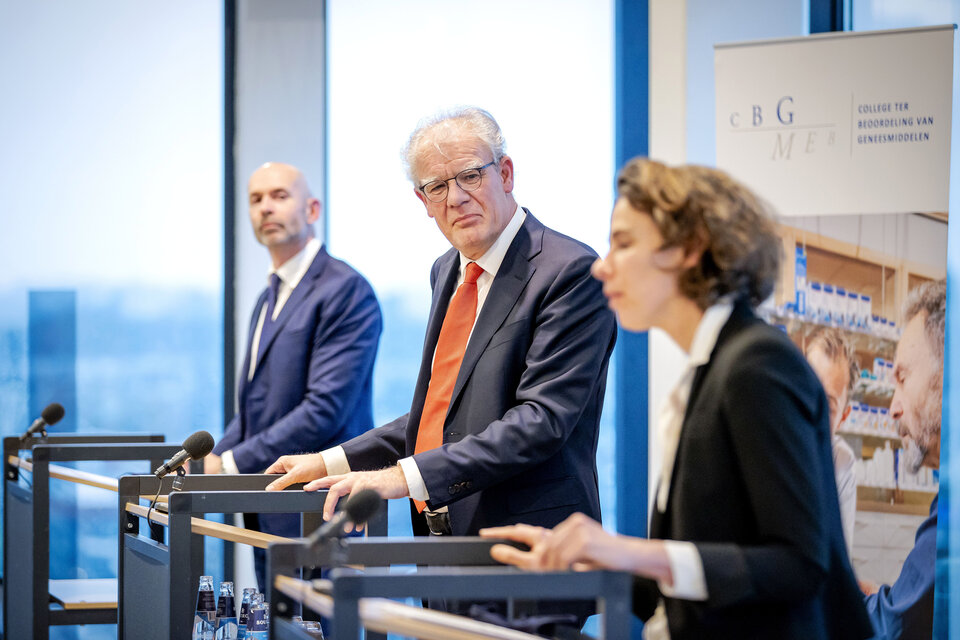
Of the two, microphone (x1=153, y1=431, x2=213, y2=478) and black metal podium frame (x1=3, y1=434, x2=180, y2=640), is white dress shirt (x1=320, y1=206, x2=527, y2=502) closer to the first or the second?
microphone (x1=153, y1=431, x2=213, y2=478)

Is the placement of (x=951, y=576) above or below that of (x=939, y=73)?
below

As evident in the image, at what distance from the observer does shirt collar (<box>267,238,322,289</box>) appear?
4043 mm

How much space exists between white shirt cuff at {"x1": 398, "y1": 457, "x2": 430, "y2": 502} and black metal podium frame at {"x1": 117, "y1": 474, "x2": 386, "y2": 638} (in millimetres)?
186

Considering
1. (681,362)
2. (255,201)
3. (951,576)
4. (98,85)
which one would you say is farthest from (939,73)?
(98,85)

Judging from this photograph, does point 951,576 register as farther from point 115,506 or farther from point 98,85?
point 98,85

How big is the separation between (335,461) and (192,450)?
0.37 meters

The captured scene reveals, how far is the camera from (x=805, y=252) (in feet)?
12.9

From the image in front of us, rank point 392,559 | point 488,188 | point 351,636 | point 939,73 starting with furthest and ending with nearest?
point 939,73 < point 488,188 < point 392,559 < point 351,636

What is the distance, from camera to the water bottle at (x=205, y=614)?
221 cm

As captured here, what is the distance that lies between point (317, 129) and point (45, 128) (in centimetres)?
130

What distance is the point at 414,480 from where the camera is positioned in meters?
2.25

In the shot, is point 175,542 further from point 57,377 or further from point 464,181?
point 57,377

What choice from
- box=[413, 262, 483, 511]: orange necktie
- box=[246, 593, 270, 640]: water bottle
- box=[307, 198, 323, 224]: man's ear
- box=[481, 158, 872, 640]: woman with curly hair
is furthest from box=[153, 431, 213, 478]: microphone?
box=[307, 198, 323, 224]: man's ear

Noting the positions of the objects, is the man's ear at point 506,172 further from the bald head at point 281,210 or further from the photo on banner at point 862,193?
the bald head at point 281,210
